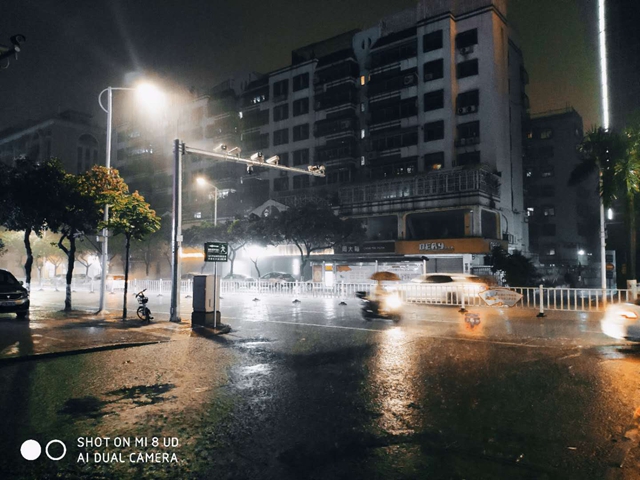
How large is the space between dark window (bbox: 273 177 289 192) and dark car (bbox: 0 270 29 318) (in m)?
42.4

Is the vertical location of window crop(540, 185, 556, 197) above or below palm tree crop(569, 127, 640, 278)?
above

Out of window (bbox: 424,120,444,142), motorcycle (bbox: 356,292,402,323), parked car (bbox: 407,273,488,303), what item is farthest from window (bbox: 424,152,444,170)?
motorcycle (bbox: 356,292,402,323)

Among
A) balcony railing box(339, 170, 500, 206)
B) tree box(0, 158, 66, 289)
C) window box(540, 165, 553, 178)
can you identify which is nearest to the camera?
tree box(0, 158, 66, 289)

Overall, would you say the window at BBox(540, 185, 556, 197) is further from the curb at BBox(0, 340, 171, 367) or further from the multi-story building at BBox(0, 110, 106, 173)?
the multi-story building at BBox(0, 110, 106, 173)

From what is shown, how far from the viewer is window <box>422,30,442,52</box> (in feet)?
152

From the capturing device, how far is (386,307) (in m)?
16.2

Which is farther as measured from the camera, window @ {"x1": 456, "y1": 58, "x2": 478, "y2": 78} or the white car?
window @ {"x1": 456, "y1": 58, "x2": 478, "y2": 78}

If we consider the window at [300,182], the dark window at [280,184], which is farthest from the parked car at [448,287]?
the dark window at [280,184]

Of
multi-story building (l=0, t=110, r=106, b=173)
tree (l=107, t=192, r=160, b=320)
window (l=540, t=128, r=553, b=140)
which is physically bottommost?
tree (l=107, t=192, r=160, b=320)

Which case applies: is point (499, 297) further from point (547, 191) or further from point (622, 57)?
point (622, 57)

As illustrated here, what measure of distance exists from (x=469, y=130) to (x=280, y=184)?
24.4 metres

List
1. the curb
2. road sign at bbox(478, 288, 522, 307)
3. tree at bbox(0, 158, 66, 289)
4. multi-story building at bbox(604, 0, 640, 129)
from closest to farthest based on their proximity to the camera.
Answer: the curb < tree at bbox(0, 158, 66, 289) < road sign at bbox(478, 288, 522, 307) < multi-story building at bbox(604, 0, 640, 129)

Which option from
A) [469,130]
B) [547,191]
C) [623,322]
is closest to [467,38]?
[469,130]

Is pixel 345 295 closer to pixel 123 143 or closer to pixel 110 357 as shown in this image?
pixel 110 357
